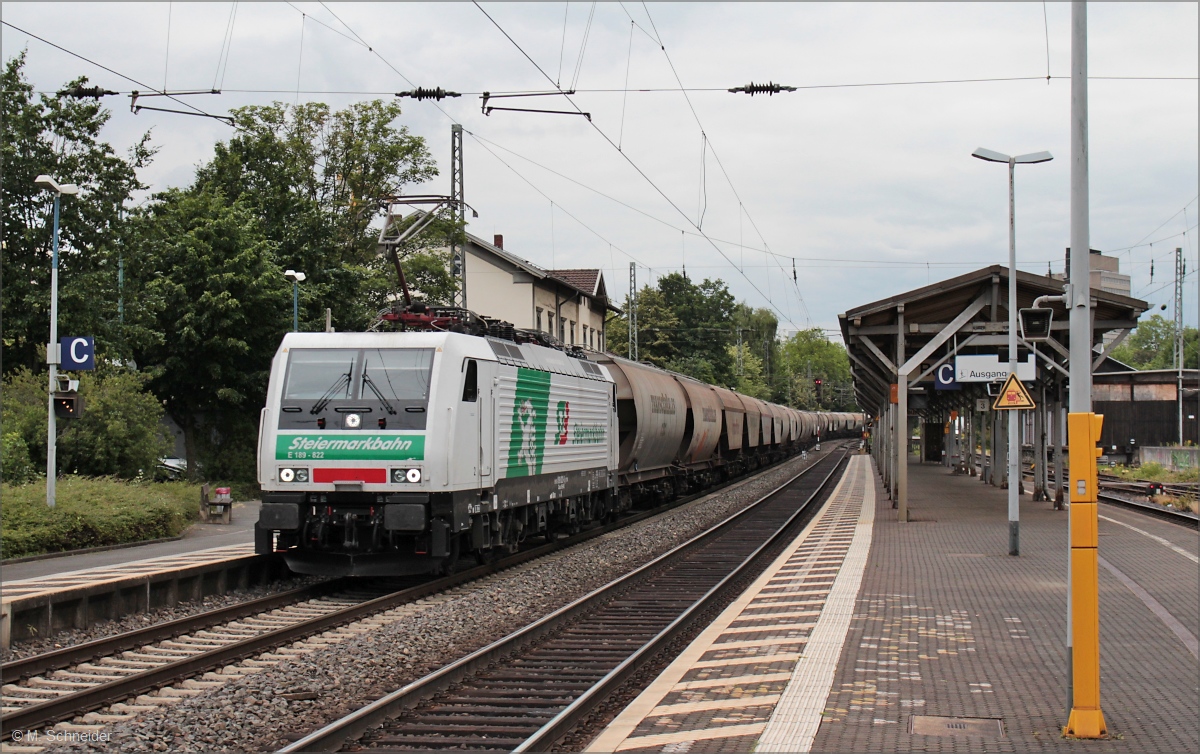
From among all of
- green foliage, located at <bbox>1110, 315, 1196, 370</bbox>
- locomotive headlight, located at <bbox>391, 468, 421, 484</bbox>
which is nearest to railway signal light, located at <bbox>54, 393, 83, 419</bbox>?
locomotive headlight, located at <bbox>391, 468, 421, 484</bbox>

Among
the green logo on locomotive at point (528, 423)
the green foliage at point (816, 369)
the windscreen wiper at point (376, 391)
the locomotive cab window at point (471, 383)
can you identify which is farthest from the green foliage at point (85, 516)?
the green foliage at point (816, 369)

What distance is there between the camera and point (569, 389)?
18.4 meters

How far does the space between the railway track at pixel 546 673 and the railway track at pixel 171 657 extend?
1698mm

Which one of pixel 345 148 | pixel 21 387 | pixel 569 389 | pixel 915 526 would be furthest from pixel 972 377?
pixel 345 148

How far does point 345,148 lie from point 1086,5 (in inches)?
1232

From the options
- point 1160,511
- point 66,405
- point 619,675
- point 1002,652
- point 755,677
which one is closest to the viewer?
point 755,677

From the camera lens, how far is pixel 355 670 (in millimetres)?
9039

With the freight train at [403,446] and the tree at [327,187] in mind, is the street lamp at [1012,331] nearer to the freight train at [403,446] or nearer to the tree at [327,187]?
the freight train at [403,446]

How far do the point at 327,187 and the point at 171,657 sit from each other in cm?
2896

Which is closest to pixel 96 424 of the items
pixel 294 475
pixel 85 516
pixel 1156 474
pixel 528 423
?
pixel 85 516

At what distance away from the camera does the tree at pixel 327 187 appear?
33.1m

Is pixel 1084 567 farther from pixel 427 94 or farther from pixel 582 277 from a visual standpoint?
pixel 582 277

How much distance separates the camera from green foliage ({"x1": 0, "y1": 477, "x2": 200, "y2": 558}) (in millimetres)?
16578

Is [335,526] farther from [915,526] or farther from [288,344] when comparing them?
[915,526]
